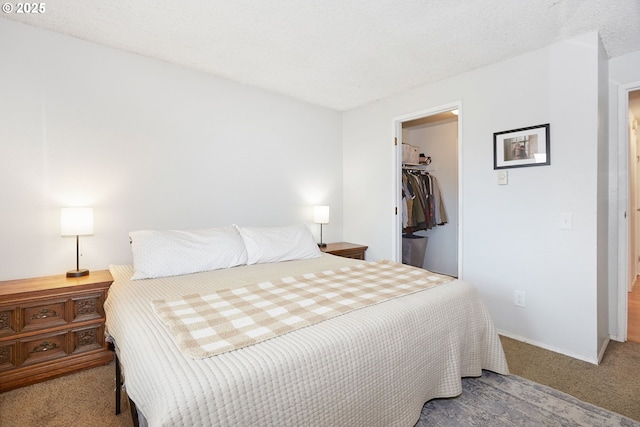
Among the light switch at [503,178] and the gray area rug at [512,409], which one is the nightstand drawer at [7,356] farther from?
the light switch at [503,178]

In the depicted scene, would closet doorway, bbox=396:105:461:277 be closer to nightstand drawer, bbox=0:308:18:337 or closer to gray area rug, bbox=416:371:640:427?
gray area rug, bbox=416:371:640:427

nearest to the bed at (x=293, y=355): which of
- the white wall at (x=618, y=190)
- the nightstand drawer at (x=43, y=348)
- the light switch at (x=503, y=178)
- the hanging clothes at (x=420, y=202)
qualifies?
the nightstand drawer at (x=43, y=348)

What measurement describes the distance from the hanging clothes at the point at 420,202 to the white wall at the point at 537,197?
1150 millimetres

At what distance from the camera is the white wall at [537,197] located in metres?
2.19

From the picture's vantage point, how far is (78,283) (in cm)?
204

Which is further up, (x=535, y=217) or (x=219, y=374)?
→ (x=535, y=217)

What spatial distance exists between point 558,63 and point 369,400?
266 centimetres

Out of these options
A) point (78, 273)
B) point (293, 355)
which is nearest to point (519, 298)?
point (293, 355)

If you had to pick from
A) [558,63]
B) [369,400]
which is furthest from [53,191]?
[558,63]

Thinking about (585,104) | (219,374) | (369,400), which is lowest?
(369,400)

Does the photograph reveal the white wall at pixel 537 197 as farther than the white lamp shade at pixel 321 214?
No

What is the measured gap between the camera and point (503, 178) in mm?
2588

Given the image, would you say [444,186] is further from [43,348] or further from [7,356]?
[7,356]

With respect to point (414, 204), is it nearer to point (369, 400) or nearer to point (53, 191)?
point (369, 400)
